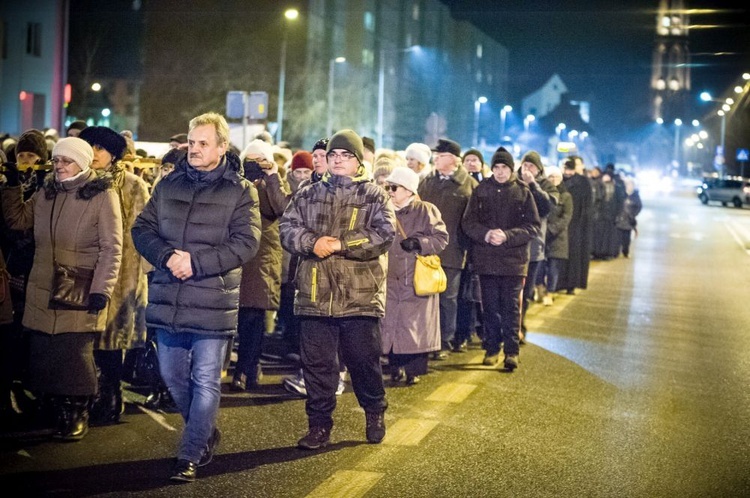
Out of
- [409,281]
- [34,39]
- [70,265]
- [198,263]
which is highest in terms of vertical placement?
[34,39]

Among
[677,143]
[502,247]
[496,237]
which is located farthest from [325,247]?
[677,143]

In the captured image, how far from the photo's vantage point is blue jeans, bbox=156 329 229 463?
6129 mm

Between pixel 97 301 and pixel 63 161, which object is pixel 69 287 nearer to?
pixel 97 301

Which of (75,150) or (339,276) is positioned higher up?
(75,150)

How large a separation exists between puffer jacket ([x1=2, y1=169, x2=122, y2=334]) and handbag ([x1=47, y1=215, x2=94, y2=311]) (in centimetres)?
3

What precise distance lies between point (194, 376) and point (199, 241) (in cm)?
77

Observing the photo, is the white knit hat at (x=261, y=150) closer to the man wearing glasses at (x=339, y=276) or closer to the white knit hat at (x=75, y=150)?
the man wearing glasses at (x=339, y=276)

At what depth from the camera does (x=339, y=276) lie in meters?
6.82

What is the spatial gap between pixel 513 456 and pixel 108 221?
9.52 ft

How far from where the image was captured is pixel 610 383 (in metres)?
9.44

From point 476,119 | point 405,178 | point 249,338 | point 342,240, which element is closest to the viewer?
point 342,240

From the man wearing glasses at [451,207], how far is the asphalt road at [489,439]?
48 centimetres

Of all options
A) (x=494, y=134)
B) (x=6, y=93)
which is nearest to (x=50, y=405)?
(x=6, y=93)

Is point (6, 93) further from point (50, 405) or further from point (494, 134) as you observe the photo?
point (494, 134)
